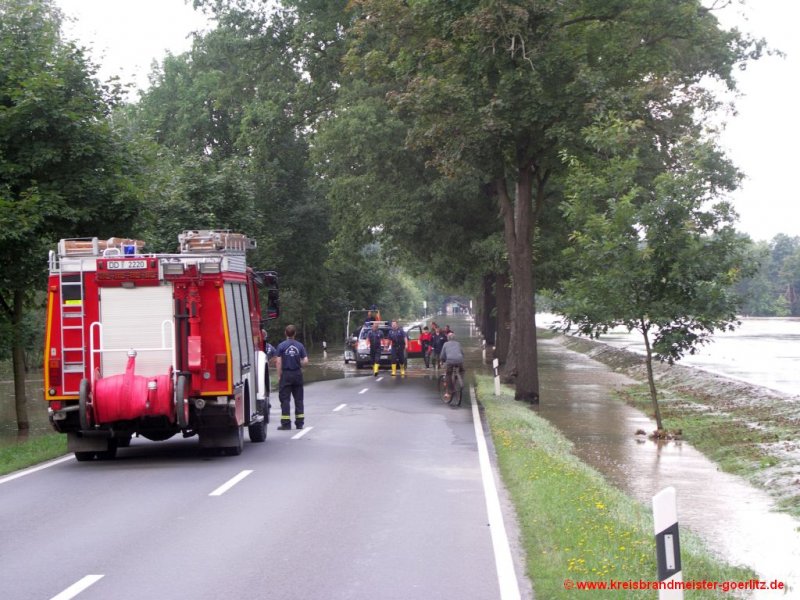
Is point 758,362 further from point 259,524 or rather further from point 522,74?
point 259,524

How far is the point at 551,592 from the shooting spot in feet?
23.0

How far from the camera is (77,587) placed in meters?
7.39

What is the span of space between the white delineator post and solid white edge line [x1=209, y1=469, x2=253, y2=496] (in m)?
7.03

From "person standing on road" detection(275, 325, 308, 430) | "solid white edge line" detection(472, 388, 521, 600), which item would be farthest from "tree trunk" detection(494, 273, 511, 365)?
"solid white edge line" detection(472, 388, 521, 600)

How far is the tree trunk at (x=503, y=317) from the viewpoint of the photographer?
3897 cm

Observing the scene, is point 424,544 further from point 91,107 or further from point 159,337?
point 91,107

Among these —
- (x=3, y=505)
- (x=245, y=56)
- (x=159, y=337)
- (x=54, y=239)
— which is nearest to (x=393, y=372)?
(x=245, y=56)

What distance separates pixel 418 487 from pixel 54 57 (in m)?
12.8

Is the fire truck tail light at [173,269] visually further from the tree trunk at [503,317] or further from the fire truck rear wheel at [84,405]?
the tree trunk at [503,317]

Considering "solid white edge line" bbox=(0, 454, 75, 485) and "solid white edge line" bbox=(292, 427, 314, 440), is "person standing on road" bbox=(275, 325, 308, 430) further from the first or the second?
"solid white edge line" bbox=(0, 454, 75, 485)

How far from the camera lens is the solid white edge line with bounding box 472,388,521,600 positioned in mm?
7297

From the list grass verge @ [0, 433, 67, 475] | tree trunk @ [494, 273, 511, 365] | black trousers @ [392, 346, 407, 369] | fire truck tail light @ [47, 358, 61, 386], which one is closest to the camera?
fire truck tail light @ [47, 358, 61, 386]

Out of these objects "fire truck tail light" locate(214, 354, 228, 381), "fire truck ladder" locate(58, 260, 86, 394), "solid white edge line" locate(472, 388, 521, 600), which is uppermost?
"fire truck ladder" locate(58, 260, 86, 394)

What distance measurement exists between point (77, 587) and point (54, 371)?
279 inches
